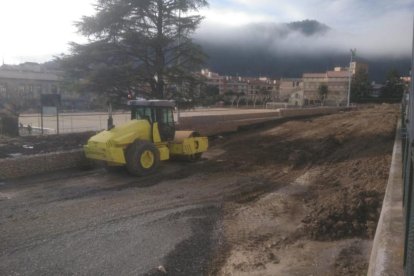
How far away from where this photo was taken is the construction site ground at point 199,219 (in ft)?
21.9

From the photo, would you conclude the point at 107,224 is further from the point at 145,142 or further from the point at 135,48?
the point at 135,48

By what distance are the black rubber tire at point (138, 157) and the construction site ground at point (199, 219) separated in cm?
34

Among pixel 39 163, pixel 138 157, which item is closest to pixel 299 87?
pixel 138 157

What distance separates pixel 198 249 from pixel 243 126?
20.2 metres

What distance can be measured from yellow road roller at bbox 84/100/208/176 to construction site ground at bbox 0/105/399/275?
53cm

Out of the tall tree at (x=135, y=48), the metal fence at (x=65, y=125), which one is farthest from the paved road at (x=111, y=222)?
Answer: the metal fence at (x=65, y=125)

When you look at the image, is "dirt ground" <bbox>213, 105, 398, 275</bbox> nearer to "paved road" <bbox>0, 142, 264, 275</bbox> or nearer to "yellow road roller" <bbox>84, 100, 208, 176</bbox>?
"paved road" <bbox>0, 142, 264, 275</bbox>

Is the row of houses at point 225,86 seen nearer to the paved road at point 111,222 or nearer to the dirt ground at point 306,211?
the dirt ground at point 306,211

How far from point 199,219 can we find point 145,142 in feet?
16.8

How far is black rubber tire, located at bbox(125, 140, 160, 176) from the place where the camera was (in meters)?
12.8

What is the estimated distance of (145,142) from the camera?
43.9ft

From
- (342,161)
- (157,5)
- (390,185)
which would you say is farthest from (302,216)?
(157,5)

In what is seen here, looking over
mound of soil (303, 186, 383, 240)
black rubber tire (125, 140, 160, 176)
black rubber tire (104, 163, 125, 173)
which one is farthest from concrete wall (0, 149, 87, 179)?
mound of soil (303, 186, 383, 240)

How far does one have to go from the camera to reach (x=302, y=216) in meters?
9.23
